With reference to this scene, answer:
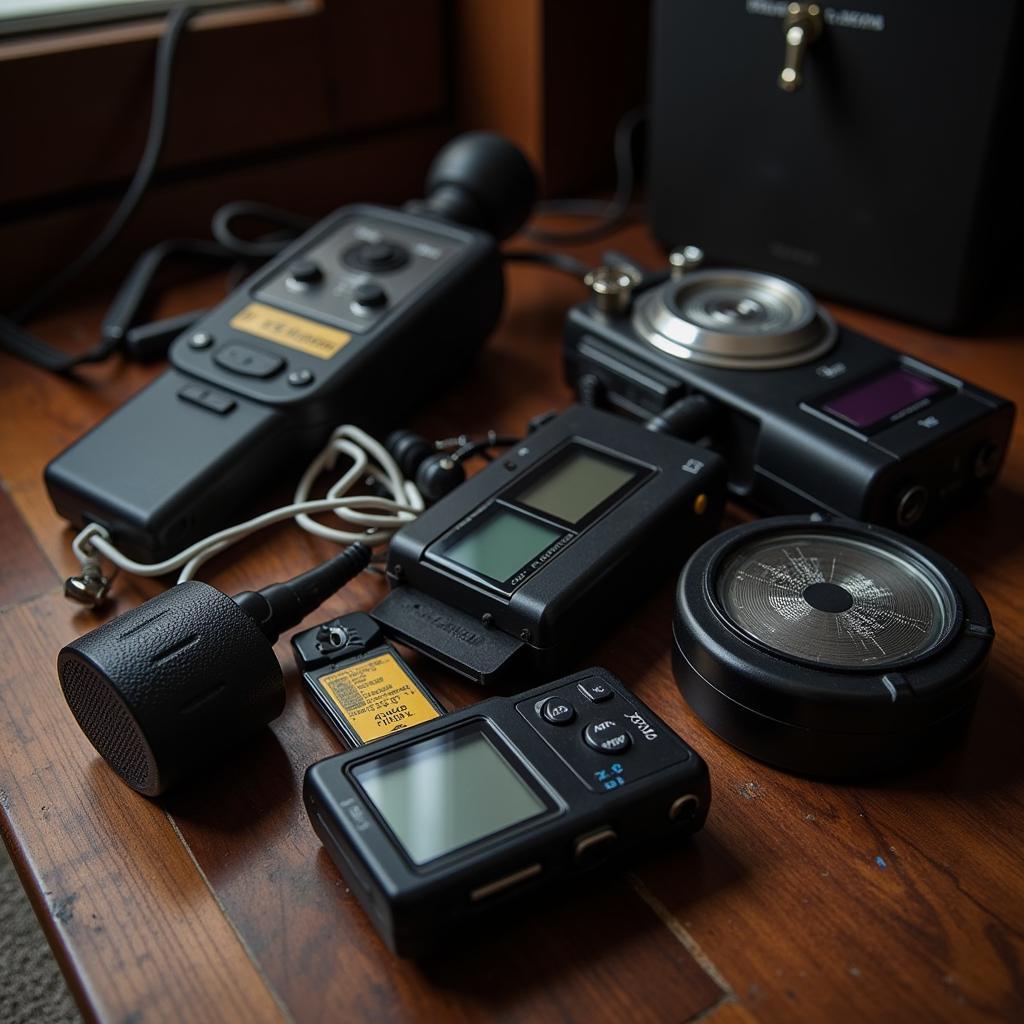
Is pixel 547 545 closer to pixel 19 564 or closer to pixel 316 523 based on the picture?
pixel 316 523

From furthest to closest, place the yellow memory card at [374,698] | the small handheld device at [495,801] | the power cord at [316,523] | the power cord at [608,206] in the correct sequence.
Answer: the power cord at [608,206] → the power cord at [316,523] → the yellow memory card at [374,698] → the small handheld device at [495,801]

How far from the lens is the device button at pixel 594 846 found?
0.51 m

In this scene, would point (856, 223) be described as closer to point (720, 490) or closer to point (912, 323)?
point (912, 323)

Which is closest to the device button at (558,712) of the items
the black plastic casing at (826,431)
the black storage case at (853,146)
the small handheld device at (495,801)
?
the small handheld device at (495,801)

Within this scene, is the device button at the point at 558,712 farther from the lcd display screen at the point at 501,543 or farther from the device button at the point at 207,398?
the device button at the point at 207,398

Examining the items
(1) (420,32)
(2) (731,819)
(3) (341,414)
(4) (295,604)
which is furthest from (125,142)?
(2) (731,819)

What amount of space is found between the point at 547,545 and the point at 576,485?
58mm

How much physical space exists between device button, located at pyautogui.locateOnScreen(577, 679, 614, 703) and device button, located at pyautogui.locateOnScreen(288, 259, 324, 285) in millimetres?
423

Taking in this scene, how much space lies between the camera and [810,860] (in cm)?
55

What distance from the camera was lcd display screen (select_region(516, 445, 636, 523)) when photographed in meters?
0.68

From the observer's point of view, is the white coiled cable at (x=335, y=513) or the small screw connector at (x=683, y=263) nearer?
the white coiled cable at (x=335, y=513)

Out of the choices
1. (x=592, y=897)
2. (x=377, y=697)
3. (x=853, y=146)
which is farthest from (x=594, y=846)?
(x=853, y=146)

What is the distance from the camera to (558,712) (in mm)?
560

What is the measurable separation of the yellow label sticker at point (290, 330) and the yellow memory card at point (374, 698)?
253 millimetres
